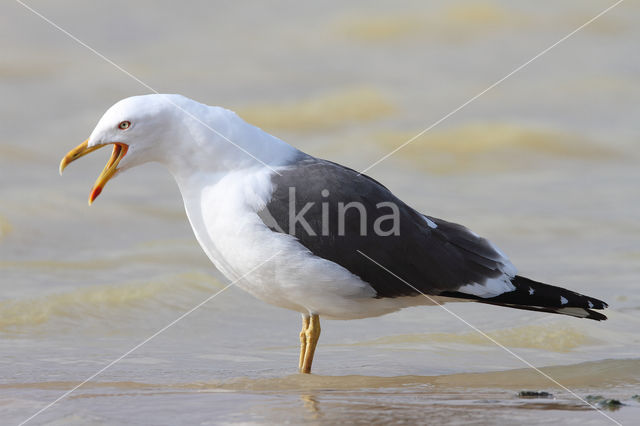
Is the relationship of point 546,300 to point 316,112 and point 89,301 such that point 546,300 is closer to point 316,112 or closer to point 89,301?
point 89,301

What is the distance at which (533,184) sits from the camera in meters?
9.88

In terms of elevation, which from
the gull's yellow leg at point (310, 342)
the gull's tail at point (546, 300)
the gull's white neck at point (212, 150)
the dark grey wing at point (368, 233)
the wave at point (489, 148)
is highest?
the wave at point (489, 148)

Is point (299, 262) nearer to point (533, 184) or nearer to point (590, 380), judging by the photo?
point (590, 380)

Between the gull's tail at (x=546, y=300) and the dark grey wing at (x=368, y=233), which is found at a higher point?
the dark grey wing at (x=368, y=233)

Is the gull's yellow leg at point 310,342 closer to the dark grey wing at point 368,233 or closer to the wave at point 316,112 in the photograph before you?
the dark grey wing at point 368,233

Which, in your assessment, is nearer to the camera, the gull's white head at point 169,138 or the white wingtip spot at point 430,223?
the gull's white head at point 169,138

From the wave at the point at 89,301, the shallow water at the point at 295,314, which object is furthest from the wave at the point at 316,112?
the wave at the point at 89,301

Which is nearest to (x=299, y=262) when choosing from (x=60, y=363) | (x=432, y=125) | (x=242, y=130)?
(x=242, y=130)

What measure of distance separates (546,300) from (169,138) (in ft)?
6.10

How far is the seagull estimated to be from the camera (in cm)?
425

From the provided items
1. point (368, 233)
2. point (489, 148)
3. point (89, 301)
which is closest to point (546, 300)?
point (368, 233)

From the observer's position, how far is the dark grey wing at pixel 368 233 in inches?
170

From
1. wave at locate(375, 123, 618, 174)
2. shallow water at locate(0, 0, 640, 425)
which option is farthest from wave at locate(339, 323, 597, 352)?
wave at locate(375, 123, 618, 174)

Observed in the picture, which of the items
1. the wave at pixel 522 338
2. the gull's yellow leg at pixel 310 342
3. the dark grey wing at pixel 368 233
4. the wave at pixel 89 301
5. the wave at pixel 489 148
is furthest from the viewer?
the wave at pixel 489 148
